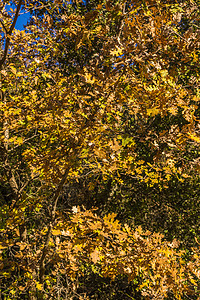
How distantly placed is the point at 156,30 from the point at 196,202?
16.9 feet

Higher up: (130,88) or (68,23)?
(68,23)

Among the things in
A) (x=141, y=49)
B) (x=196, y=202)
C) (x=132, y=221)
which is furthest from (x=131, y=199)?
(x=141, y=49)

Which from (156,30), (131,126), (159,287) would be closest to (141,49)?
(156,30)

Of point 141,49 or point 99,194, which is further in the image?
point 99,194

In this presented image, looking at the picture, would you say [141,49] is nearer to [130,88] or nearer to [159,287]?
[130,88]

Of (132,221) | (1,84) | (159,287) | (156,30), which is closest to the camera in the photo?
(156,30)

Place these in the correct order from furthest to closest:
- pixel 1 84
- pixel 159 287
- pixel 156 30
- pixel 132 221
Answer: pixel 132 221, pixel 1 84, pixel 159 287, pixel 156 30

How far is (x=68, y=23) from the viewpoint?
1.77 m

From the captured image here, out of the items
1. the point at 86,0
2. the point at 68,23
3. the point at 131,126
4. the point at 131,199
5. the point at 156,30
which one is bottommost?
the point at 131,199

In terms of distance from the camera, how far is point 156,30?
151 centimetres

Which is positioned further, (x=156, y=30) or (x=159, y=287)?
(x=159, y=287)

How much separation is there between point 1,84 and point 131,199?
3.87m

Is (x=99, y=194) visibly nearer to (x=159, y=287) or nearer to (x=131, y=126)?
(x=131, y=126)

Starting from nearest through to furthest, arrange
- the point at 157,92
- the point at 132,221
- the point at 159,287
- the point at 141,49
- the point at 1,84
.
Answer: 1. the point at 141,49
2. the point at 157,92
3. the point at 159,287
4. the point at 1,84
5. the point at 132,221
